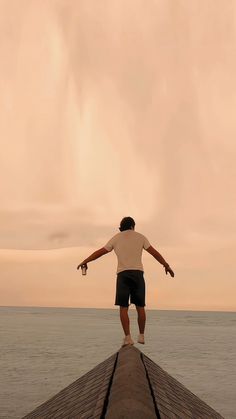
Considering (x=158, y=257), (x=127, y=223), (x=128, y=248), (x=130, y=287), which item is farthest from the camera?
(x=127, y=223)

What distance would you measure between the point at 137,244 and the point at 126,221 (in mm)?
517

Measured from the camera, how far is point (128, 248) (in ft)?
29.2

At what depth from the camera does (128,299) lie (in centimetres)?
909

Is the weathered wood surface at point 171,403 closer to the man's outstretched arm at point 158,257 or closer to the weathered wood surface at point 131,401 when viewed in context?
the weathered wood surface at point 131,401

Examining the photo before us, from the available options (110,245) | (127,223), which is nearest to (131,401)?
(110,245)

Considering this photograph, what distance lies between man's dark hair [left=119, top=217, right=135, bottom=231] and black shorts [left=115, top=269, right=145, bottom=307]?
2.51 ft

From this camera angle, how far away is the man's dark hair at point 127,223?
922 centimetres

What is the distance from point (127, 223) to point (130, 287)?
1107 millimetres

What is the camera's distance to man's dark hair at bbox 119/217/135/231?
9.22 metres

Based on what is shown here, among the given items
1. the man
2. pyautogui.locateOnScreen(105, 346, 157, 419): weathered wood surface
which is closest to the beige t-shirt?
the man

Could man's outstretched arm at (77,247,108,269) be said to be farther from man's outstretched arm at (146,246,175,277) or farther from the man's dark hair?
man's outstretched arm at (146,246,175,277)

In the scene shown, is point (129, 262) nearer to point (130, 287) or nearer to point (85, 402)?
point (130, 287)

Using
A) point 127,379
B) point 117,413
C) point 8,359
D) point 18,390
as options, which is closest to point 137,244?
point 127,379

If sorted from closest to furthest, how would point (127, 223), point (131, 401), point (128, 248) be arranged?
point (131, 401)
point (128, 248)
point (127, 223)
